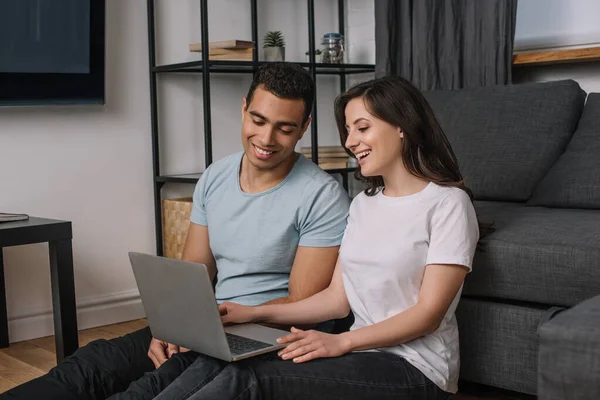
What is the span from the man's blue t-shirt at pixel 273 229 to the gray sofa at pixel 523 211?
38cm

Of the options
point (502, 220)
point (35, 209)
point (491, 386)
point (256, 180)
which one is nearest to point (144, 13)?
point (35, 209)

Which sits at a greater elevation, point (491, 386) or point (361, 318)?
point (361, 318)

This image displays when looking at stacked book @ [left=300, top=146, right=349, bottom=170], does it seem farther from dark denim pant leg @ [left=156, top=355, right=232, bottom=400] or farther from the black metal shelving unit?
dark denim pant leg @ [left=156, top=355, right=232, bottom=400]

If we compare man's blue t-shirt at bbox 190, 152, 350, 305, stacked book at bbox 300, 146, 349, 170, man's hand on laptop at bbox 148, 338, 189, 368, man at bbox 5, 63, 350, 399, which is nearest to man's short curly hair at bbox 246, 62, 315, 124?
man at bbox 5, 63, 350, 399

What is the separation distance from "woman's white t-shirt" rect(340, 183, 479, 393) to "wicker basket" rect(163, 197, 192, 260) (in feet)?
4.63

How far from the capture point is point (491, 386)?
2.12 meters

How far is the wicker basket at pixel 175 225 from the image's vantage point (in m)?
3.00

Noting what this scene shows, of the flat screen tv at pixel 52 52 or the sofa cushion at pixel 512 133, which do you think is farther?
the flat screen tv at pixel 52 52

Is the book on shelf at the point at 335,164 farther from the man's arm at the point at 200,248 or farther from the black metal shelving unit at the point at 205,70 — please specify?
the man's arm at the point at 200,248

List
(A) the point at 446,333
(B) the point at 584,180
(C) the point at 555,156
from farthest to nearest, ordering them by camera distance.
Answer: (C) the point at 555,156
(B) the point at 584,180
(A) the point at 446,333

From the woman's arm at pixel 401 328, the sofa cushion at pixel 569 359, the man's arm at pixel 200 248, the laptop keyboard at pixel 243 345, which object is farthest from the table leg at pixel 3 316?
the sofa cushion at pixel 569 359

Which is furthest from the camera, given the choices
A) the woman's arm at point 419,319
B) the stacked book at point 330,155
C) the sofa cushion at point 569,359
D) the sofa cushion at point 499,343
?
the stacked book at point 330,155

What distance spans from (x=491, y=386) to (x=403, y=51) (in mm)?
1503

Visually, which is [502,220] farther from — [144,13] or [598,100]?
[144,13]
